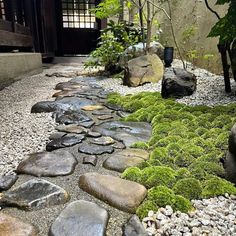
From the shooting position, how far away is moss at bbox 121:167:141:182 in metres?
1.60

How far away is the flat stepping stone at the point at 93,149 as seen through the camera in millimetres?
1994

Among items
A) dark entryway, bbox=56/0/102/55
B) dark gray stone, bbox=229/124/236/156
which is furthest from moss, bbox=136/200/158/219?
dark entryway, bbox=56/0/102/55

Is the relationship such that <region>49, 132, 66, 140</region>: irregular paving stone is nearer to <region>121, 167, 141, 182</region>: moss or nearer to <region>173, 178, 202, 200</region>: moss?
<region>121, 167, 141, 182</region>: moss

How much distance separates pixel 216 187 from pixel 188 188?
17 centimetres

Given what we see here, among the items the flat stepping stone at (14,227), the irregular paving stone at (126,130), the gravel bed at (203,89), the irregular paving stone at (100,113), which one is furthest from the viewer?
the gravel bed at (203,89)

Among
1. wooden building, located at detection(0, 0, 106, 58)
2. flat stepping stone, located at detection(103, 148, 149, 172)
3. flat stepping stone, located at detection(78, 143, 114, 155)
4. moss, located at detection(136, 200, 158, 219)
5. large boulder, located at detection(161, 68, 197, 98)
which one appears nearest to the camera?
moss, located at detection(136, 200, 158, 219)

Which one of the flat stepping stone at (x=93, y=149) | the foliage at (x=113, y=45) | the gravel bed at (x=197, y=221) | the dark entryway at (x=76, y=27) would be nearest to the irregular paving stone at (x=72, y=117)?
Result: the flat stepping stone at (x=93, y=149)

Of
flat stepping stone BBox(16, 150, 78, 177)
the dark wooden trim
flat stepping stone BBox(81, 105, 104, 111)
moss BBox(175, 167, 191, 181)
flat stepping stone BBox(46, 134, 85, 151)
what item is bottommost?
flat stepping stone BBox(81, 105, 104, 111)

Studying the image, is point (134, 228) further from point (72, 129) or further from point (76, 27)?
point (76, 27)

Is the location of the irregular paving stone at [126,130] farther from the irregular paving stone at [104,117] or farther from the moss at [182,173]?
the moss at [182,173]

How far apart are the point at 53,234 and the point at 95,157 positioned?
0.81 metres

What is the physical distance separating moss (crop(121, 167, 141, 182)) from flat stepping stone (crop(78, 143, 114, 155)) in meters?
0.38

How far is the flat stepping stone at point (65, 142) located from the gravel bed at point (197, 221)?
102 cm

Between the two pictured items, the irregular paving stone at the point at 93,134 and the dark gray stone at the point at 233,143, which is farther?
the irregular paving stone at the point at 93,134
